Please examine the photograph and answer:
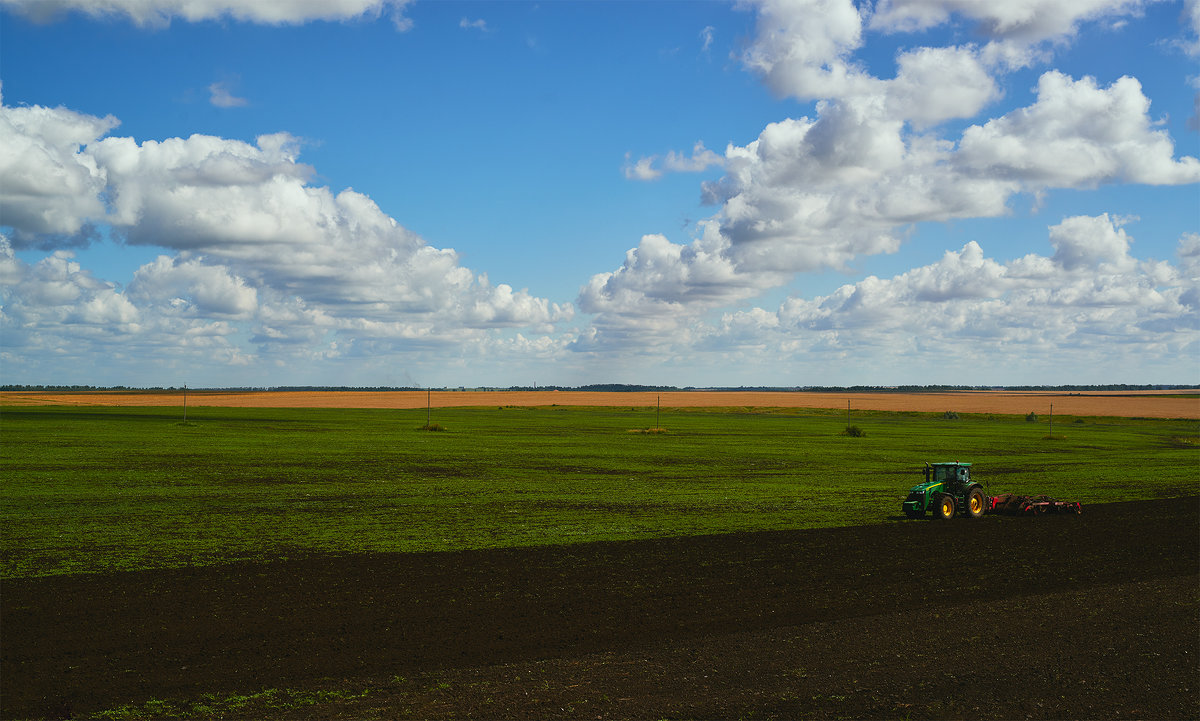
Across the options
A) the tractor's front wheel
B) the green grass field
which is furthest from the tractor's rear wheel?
the green grass field

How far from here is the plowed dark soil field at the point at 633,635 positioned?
38.4 feet

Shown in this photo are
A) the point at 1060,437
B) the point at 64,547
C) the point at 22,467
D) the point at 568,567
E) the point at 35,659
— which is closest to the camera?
the point at 35,659

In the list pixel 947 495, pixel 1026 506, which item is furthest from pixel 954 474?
pixel 1026 506

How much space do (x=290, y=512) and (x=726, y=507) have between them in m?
15.1

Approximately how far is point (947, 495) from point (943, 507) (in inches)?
17.6

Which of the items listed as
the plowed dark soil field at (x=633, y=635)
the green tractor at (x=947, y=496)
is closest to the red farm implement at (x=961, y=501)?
the green tractor at (x=947, y=496)

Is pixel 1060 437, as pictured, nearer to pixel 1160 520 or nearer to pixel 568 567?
pixel 1160 520

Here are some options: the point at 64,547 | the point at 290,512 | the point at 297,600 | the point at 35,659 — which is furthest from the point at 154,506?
the point at 35,659

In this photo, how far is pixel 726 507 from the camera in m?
31.6

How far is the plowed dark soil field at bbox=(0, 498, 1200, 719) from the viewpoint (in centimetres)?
1172

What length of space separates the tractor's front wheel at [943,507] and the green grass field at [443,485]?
1.36 meters

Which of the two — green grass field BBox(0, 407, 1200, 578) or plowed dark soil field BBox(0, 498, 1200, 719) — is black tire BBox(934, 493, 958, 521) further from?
plowed dark soil field BBox(0, 498, 1200, 719)

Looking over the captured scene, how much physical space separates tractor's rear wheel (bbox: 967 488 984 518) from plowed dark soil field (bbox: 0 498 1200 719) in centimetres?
776

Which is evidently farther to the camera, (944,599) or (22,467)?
(22,467)
